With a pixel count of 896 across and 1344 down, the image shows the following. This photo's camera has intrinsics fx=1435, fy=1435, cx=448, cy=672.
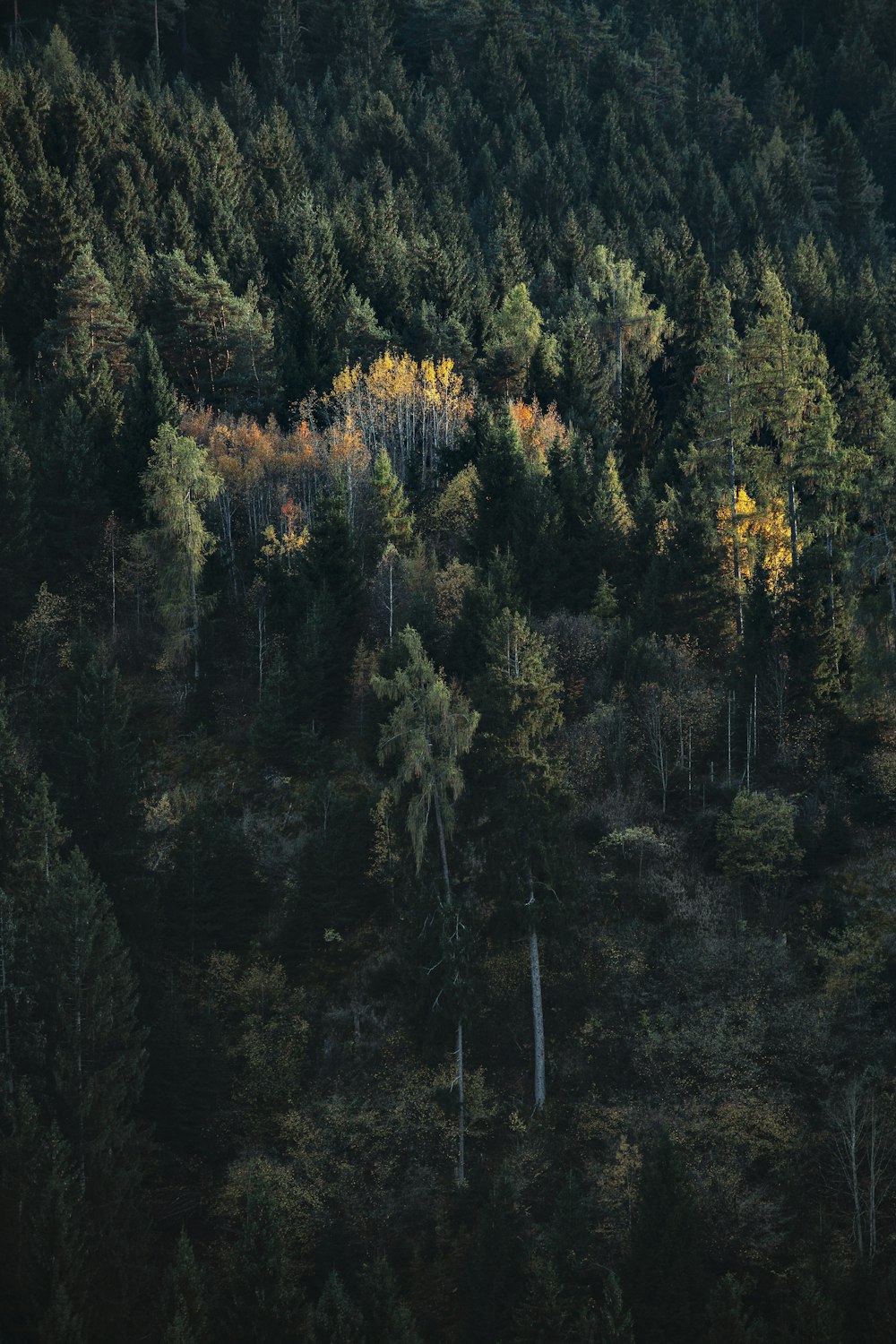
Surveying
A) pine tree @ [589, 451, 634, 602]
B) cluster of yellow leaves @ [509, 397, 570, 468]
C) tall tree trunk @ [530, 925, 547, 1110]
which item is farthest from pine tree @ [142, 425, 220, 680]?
tall tree trunk @ [530, 925, 547, 1110]

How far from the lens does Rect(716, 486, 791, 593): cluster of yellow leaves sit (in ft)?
202

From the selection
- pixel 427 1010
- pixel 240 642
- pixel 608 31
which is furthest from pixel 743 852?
pixel 608 31

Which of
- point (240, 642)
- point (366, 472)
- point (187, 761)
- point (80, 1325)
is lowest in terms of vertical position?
point (80, 1325)

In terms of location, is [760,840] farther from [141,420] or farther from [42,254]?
[42,254]

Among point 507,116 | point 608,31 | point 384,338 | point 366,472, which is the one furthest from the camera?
point 608,31

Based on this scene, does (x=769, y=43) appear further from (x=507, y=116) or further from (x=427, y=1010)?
(x=427, y=1010)

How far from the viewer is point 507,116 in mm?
132500

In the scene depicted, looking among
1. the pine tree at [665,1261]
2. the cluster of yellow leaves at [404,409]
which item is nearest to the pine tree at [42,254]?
the cluster of yellow leaves at [404,409]

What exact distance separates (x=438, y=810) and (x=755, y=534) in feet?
74.6

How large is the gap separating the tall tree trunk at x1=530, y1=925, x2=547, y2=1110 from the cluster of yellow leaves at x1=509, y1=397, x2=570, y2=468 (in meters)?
26.0

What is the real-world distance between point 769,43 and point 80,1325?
158 meters

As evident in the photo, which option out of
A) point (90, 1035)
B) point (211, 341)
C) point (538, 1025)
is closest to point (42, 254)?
point (211, 341)

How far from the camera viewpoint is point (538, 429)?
2879 inches

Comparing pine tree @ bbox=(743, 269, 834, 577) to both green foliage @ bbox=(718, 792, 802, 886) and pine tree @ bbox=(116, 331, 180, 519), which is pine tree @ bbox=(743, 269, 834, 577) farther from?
pine tree @ bbox=(116, 331, 180, 519)
